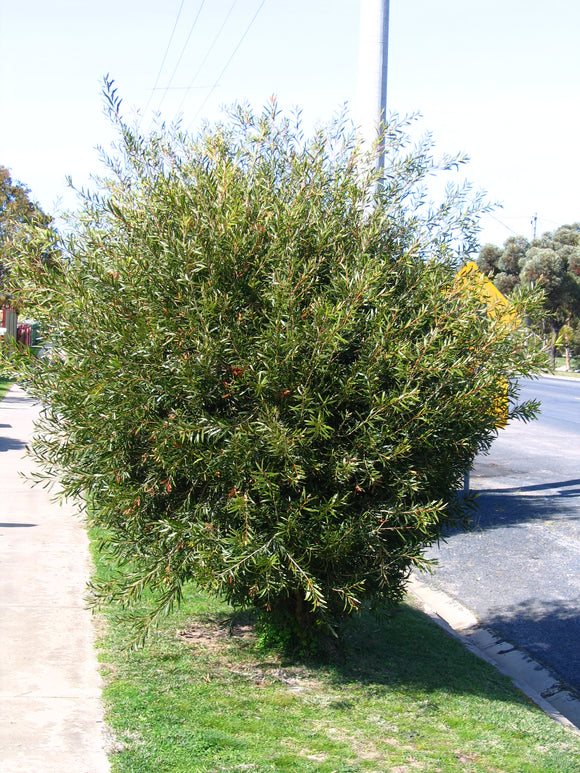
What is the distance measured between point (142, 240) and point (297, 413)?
1.33 metres

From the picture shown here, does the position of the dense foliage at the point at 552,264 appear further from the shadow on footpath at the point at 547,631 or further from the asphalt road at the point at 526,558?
the shadow on footpath at the point at 547,631

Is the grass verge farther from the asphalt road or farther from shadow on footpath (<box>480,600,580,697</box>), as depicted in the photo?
the asphalt road

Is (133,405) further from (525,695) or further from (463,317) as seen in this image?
(525,695)

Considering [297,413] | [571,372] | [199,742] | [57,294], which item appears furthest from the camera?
[571,372]

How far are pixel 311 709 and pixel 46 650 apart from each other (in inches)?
69.3

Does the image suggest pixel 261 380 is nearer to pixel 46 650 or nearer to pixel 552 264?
pixel 46 650

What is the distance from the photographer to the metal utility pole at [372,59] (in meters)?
6.89

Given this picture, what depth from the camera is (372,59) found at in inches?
279

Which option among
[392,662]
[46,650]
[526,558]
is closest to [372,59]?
[392,662]

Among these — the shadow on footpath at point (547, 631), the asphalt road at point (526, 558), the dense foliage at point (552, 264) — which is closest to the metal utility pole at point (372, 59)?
the asphalt road at point (526, 558)

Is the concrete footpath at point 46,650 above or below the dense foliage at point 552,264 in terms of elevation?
below

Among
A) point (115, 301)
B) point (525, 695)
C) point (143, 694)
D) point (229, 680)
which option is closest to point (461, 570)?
point (525, 695)

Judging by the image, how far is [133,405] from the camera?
4.59 meters

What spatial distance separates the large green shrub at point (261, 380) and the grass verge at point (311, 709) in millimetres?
553
